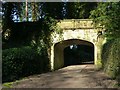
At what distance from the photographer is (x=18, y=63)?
18.3 metres

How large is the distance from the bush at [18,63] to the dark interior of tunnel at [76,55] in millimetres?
13702

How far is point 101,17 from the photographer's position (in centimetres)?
1908

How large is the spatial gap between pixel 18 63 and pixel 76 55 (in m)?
21.6

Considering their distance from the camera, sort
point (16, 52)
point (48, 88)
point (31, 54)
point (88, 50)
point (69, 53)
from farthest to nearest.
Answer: point (88, 50) < point (69, 53) < point (31, 54) < point (16, 52) < point (48, 88)

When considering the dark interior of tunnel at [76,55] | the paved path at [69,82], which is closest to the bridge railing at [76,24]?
the paved path at [69,82]

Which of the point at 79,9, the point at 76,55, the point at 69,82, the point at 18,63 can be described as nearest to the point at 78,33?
the point at 79,9

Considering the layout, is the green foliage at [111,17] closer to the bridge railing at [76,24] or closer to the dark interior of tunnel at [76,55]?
the bridge railing at [76,24]

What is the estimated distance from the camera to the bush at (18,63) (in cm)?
1745

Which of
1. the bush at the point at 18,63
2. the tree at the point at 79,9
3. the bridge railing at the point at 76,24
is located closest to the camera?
the bush at the point at 18,63

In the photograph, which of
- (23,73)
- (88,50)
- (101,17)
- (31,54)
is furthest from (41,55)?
(88,50)

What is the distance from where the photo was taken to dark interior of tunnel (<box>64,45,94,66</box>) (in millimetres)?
35812

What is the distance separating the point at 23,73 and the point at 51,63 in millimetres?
5839

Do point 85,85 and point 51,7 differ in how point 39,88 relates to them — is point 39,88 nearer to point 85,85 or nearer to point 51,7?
point 85,85

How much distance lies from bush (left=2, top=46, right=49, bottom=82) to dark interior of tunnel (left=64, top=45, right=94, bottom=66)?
45.0ft
